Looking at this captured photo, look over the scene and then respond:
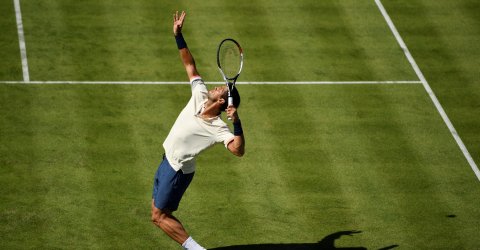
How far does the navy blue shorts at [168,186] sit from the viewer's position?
37.2 feet

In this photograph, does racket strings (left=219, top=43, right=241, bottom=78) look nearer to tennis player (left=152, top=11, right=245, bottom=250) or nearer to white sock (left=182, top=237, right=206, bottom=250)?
tennis player (left=152, top=11, right=245, bottom=250)

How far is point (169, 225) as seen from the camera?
11.4 metres

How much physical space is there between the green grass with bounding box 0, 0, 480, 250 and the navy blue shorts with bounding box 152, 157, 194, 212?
3.37 ft

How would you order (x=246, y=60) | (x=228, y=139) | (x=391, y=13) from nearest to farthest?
(x=228, y=139), (x=246, y=60), (x=391, y=13)

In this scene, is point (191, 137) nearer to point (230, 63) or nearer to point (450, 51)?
point (230, 63)

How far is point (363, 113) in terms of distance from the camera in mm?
15852

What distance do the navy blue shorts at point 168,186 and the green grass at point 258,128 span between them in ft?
3.37

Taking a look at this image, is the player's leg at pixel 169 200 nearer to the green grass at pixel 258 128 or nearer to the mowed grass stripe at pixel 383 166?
the green grass at pixel 258 128

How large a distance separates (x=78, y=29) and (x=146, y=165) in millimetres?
4816

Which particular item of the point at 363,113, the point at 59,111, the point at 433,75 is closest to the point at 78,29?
the point at 59,111

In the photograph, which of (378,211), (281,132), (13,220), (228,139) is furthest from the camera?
(281,132)

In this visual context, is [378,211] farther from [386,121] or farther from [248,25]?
[248,25]

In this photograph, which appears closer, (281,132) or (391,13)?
(281,132)

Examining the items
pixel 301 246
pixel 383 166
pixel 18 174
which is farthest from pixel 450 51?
pixel 18 174
